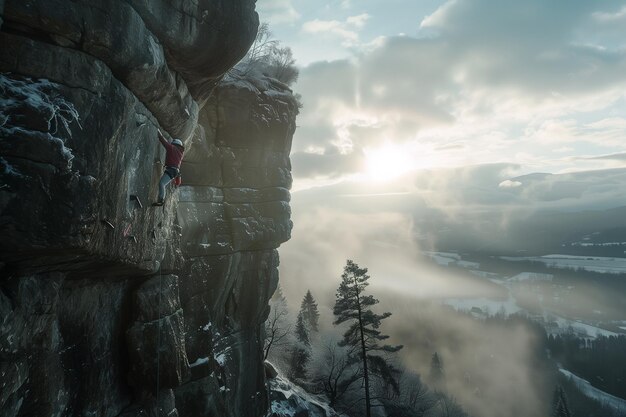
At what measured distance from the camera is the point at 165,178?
35.6 feet

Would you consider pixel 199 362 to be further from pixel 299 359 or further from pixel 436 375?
pixel 436 375

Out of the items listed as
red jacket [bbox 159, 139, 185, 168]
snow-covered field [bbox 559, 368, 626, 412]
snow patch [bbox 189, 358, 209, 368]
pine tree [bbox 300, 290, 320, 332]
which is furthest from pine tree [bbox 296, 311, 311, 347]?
snow-covered field [bbox 559, 368, 626, 412]

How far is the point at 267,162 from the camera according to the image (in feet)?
68.0

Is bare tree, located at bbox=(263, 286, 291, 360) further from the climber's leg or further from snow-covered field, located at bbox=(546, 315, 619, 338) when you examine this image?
snow-covered field, located at bbox=(546, 315, 619, 338)

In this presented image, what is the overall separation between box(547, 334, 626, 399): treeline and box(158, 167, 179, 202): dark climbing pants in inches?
5175

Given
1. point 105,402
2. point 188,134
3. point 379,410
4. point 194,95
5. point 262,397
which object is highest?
point 194,95

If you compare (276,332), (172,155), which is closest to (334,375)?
(276,332)

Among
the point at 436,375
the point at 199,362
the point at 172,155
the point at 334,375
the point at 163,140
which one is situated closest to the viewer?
the point at 163,140

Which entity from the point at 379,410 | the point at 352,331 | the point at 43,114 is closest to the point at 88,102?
the point at 43,114

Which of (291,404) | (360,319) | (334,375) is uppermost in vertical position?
(360,319)

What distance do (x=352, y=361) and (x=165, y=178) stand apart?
68.2ft

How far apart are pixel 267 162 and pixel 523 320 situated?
17927 cm

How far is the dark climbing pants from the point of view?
1079 cm

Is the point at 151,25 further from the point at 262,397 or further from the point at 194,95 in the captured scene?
the point at 262,397
